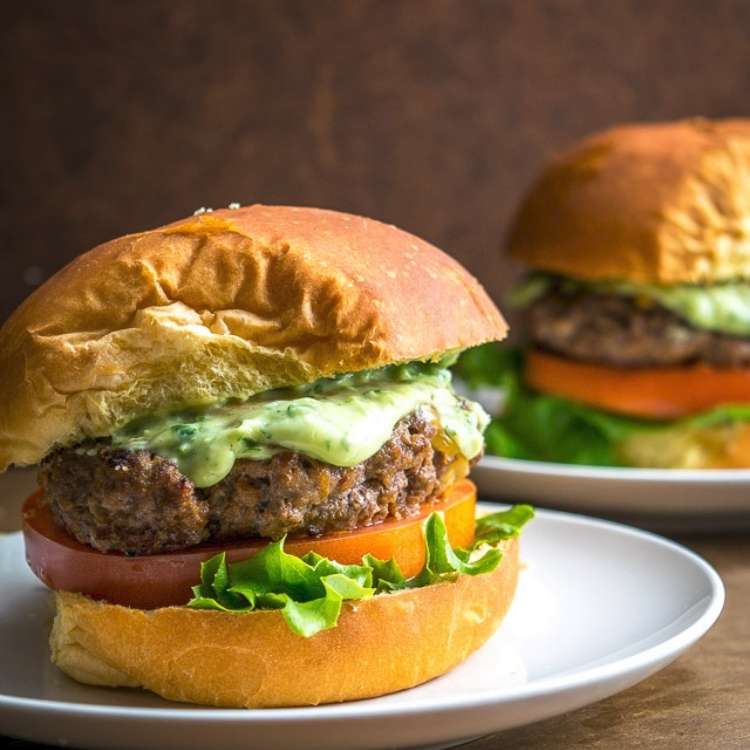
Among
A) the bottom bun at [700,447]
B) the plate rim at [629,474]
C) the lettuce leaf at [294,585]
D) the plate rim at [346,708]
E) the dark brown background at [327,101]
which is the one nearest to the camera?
the plate rim at [346,708]

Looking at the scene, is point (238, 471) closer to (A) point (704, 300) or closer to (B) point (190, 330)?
(B) point (190, 330)

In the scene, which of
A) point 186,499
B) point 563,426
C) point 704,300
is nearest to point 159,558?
point 186,499

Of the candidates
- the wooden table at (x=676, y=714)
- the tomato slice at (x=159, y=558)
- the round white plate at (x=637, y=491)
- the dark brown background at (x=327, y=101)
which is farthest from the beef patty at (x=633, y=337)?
the tomato slice at (x=159, y=558)

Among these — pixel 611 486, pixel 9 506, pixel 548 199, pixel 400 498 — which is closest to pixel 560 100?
pixel 548 199

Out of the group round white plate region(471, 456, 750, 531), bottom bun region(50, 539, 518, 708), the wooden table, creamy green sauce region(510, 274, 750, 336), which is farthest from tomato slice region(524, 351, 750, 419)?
bottom bun region(50, 539, 518, 708)

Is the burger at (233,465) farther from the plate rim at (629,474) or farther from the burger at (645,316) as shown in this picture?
the burger at (645,316)

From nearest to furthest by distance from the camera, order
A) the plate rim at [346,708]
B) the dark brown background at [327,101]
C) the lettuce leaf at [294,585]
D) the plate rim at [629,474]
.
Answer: the plate rim at [346,708] → the lettuce leaf at [294,585] → the plate rim at [629,474] → the dark brown background at [327,101]

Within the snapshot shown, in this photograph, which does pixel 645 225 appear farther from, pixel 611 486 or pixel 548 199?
pixel 611 486

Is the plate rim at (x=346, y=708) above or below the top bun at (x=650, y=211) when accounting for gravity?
below
